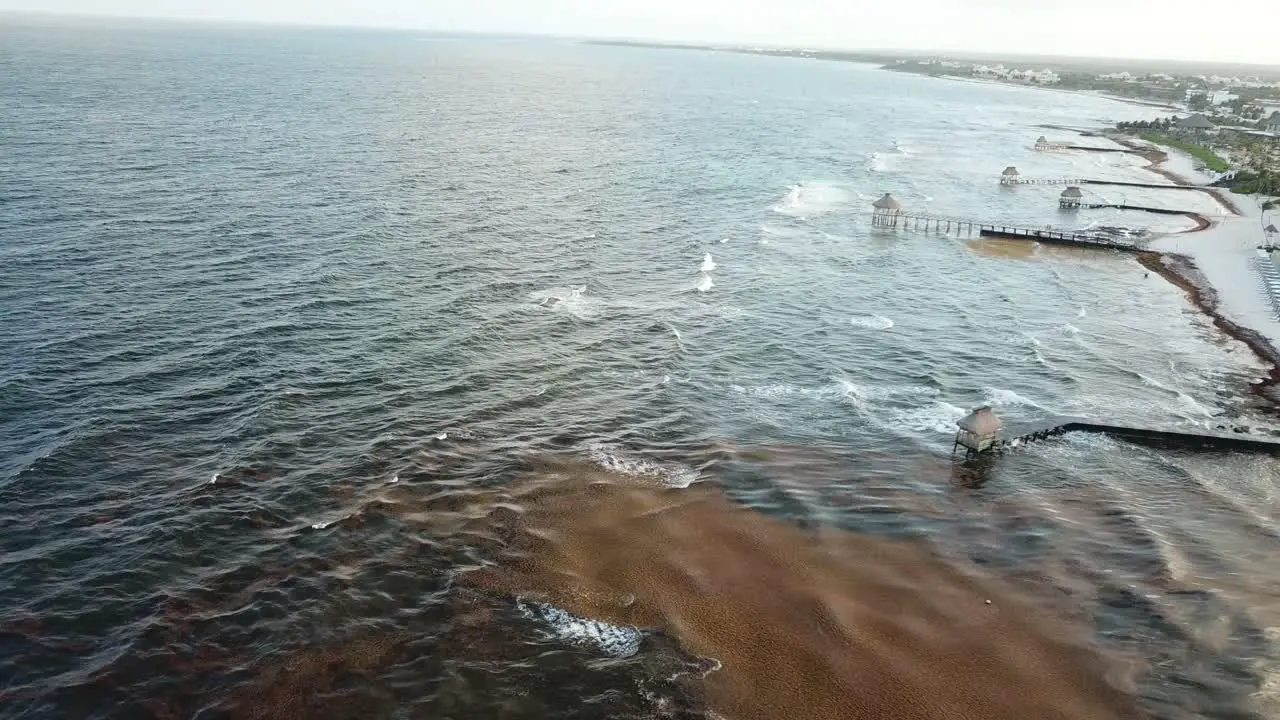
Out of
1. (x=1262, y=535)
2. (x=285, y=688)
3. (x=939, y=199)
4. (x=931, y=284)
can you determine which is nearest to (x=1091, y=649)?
(x=1262, y=535)

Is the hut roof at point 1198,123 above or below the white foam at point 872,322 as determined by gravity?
above

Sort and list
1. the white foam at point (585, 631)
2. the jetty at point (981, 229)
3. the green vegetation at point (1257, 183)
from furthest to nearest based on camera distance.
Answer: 1. the green vegetation at point (1257, 183)
2. the jetty at point (981, 229)
3. the white foam at point (585, 631)

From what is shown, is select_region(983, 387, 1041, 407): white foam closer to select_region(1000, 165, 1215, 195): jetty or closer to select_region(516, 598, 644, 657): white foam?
select_region(516, 598, 644, 657): white foam

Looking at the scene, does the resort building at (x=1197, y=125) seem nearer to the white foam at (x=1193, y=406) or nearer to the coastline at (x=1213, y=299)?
the coastline at (x=1213, y=299)

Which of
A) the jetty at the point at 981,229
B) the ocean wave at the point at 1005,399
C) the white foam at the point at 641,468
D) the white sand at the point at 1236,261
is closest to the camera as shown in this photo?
the white foam at the point at 641,468

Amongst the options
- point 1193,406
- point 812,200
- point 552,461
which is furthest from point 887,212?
point 552,461

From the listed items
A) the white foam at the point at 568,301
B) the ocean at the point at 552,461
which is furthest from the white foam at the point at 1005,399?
the white foam at the point at 568,301

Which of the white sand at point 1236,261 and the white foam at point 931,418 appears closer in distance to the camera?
the white foam at point 931,418
